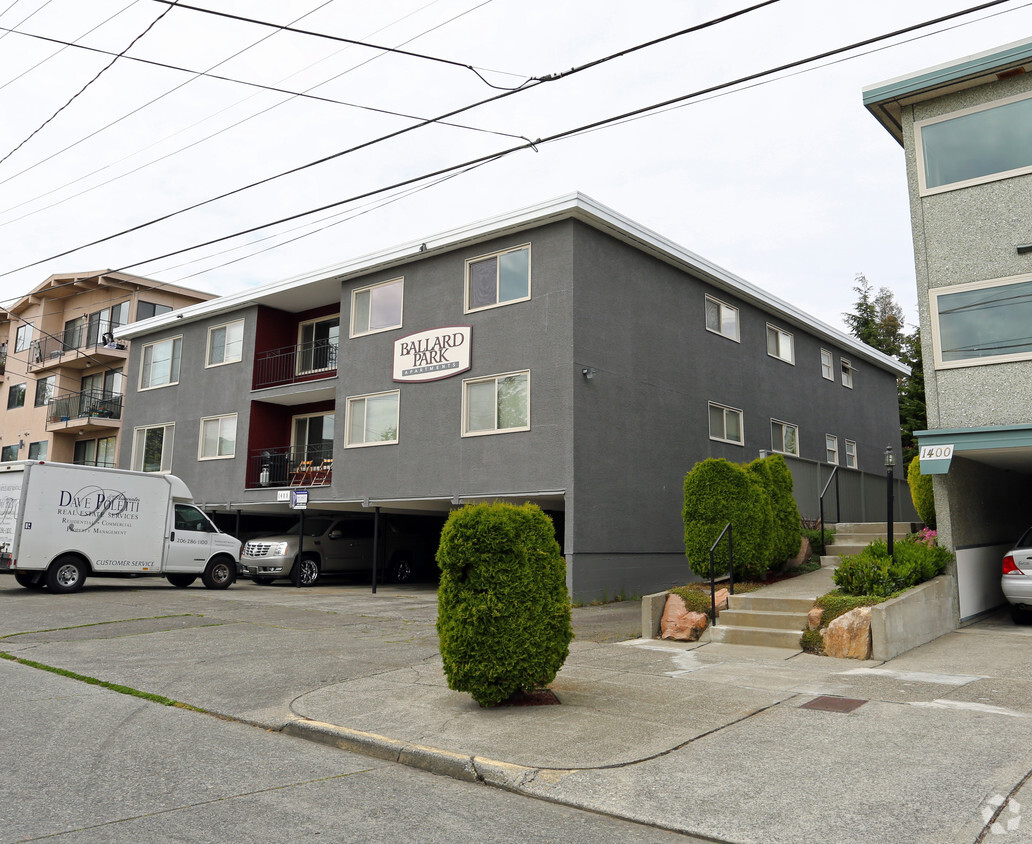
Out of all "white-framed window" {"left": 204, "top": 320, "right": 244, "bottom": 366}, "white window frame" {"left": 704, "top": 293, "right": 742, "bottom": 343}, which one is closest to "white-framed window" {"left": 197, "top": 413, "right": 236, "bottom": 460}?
"white-framed window" {"left": 204, "top": 320, "right": 244, "bottom": 366}

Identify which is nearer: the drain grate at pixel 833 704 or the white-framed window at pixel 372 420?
the drain grate at pixel 833 704

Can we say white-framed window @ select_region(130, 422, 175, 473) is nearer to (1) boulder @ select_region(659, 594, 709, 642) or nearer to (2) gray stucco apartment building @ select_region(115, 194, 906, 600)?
(2) gray stucco apartment building @ select_region(115, 194, 906, 600)

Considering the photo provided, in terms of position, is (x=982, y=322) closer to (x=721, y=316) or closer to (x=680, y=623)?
(x=680, y=623)

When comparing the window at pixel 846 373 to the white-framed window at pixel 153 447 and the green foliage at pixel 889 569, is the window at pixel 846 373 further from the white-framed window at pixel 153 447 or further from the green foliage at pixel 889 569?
the white-framed window at pixel 153 447

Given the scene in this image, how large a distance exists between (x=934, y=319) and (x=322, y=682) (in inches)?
383

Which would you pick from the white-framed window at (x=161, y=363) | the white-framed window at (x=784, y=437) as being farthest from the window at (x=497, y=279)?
the white-framed window at (x=161, y=363)

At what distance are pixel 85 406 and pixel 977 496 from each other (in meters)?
34.4

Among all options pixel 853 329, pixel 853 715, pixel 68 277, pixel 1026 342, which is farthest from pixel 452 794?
pixel 853 329

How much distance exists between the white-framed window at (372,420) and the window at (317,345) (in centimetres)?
297

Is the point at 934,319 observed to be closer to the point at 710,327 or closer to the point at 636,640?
the point at 636,640

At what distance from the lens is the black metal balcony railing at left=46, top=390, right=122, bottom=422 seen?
34406mm

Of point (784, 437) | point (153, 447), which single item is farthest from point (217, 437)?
point (784, 437)

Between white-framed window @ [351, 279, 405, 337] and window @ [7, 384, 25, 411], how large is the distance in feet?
87.0

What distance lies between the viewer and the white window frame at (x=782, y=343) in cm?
2381
